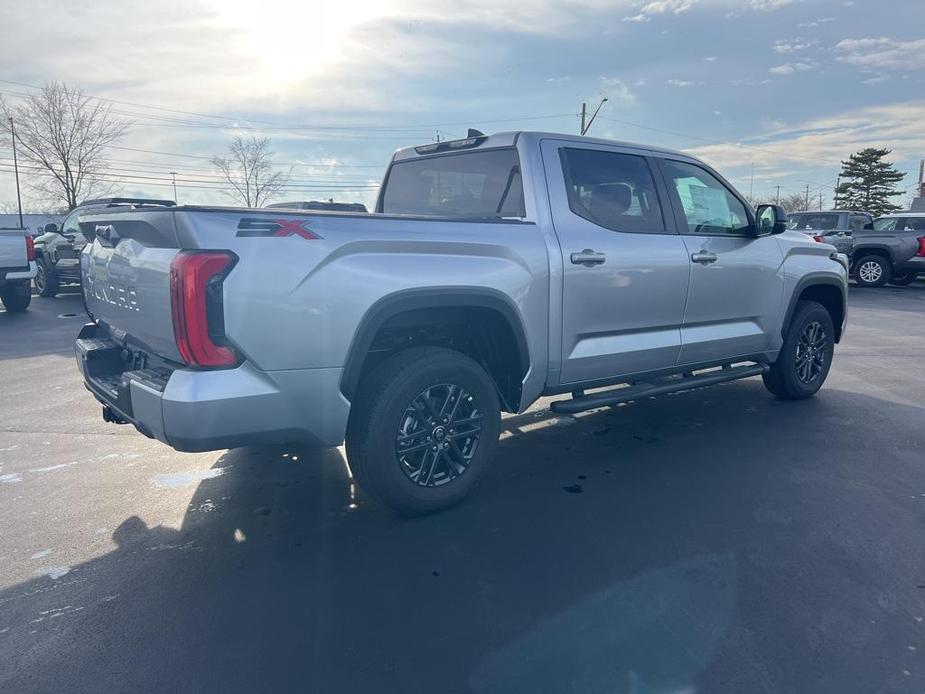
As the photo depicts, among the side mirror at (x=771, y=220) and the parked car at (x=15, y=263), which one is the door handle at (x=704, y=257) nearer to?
the side mirror at (x=771, y=220)

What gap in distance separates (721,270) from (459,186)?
78.5 inches

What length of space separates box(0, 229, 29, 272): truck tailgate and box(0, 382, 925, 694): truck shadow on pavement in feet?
31.1

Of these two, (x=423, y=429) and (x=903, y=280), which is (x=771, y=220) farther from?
(x=903, y=280)

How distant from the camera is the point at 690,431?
5180 millimetres

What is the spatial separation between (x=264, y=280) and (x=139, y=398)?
799mm

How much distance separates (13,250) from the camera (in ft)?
37.7

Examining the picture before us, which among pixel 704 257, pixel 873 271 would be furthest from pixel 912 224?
pixel 704 257

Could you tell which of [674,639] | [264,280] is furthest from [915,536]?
[264,280]

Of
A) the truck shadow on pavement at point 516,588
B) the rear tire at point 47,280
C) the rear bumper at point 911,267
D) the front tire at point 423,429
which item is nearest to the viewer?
the truck shadow on pavement at point 516,588

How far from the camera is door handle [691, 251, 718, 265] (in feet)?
15.4

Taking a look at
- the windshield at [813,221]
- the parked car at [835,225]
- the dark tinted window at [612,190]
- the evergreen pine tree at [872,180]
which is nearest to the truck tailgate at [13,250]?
the dark tinted window at [612,190]

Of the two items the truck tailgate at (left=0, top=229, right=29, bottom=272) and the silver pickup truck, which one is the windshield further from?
the truck tailgate at (left=0, top=229, right=29, bottom=272)

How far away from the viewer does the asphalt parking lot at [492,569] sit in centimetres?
242

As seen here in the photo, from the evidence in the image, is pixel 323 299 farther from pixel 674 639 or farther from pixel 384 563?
pixel 674 639
